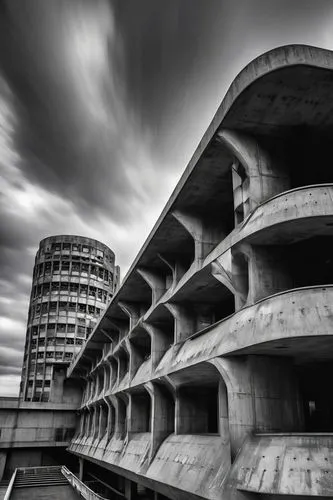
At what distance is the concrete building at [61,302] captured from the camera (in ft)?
240

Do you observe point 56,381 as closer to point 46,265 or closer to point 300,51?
point 46,265

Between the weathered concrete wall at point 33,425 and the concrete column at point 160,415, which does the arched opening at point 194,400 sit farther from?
the weathered concrete wall at point 33,425

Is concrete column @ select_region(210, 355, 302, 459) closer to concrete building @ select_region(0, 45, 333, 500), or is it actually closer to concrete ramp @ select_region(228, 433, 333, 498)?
concrete building @ select_region(0, 45, 333, 500)

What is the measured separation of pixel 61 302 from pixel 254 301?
66.7 metres

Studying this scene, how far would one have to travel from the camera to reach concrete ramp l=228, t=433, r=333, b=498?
9.16 meters

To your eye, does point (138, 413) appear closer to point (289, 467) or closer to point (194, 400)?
point (194, 400)

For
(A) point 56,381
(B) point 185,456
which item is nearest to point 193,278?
(B) point 185,456

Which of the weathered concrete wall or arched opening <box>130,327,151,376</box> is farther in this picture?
the weathered concrete wall

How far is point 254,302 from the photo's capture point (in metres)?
13.1

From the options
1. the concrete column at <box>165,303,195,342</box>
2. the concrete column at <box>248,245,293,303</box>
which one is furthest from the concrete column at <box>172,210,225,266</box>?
the concrete column at <box>248,245,293,303</box>

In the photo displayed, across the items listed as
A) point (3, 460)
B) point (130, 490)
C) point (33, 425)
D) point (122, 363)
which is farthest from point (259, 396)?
point (3, 460)

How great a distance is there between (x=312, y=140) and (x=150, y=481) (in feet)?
47.6

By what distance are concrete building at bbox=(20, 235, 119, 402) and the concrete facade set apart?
178 feet

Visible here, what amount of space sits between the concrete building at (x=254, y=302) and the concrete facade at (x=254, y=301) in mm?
42
